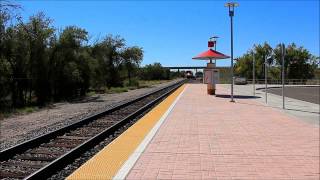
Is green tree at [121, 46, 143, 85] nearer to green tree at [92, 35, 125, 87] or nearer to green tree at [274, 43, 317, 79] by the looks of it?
green tree at [92, 35, 125, 87]

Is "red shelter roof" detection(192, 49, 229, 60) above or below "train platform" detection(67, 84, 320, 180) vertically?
above

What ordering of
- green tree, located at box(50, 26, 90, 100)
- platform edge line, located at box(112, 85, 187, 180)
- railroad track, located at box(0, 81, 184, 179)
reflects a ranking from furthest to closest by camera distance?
green tree, located at box(50, 26, 90, 100) → railroad track, located at box(0, 81, 184, 179) → platform edge line, located at box(112, 85, 187, 180)

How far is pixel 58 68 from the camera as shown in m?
40.8

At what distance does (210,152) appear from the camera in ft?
35.5

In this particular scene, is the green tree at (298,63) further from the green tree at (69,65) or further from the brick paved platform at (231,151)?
the brick paved platform at (231,151)

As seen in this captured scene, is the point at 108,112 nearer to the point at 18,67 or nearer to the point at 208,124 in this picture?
the point at 208,124


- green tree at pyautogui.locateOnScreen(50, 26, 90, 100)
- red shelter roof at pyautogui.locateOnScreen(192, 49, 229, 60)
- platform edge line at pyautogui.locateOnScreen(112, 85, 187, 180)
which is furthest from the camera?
green tree at pyautogui.locateOnScreen(50, 26, 90, 100)

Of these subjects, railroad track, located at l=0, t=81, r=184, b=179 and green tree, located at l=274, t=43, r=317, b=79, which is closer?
railroad track, located at l=0, t=81, r=184, b=179

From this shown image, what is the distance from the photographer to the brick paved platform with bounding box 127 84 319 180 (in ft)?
28.7

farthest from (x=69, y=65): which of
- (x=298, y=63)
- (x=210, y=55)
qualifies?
(x=298, y=63)

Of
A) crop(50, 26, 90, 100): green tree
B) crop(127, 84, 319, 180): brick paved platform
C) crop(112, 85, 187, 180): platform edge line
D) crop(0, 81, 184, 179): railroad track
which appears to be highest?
crop(50, 26, 90, 100): green tree

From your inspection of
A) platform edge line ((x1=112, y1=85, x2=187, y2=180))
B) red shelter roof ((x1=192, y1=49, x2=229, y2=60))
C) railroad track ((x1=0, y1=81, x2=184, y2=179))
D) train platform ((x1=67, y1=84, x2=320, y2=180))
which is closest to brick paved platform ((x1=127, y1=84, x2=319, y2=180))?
train platform ((x1=67, y1=84, x2=320, y2=180))

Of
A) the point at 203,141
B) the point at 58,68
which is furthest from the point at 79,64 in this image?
the point at 203,141

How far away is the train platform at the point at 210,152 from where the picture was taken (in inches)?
343
